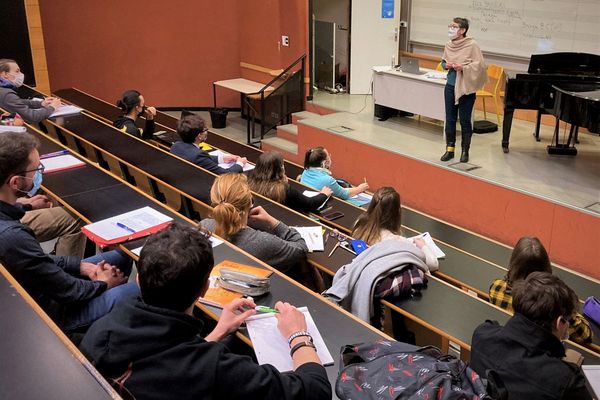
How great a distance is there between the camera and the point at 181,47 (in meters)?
9.70

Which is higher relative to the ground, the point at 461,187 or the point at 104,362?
the point at 104,362

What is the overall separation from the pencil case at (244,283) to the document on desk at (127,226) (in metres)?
Answer: 0.63

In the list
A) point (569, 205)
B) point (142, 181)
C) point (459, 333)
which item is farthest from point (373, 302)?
point (569, 205)

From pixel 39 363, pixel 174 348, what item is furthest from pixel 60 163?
pixel 174 348

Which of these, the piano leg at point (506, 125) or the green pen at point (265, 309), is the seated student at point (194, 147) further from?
the piano leg at point (506, 125)

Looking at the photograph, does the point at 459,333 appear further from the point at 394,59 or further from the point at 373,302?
the point at 394,59

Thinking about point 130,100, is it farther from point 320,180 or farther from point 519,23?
point 519,23

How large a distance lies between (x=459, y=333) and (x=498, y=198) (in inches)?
127

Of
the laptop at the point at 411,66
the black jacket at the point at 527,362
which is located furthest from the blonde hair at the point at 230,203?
the laptop at the point at 411,66

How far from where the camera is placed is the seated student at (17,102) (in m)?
5.36

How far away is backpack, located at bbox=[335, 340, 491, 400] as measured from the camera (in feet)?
5.70

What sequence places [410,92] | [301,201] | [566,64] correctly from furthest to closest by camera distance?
1. [410,92]
2. [566,64]
3. [301,201]

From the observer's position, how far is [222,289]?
2521 mm

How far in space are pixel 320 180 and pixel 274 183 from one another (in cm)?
82
